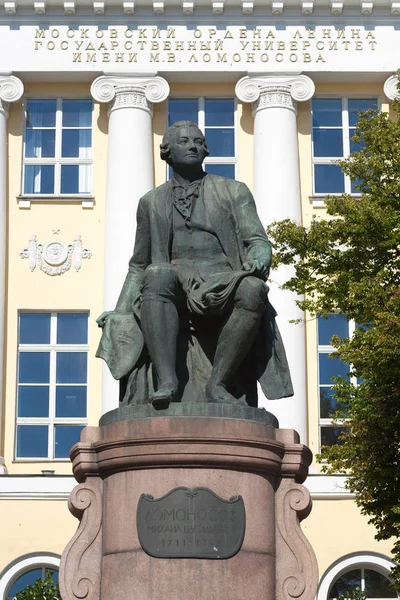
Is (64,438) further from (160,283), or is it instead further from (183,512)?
(183,512)

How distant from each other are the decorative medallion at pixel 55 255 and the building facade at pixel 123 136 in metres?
0.03

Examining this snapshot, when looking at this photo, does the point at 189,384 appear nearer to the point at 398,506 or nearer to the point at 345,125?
the point at 398,506

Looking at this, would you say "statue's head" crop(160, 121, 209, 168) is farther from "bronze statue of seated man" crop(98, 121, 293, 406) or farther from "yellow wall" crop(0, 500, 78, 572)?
"yellow wall" crop(0, 500, 78, 572)

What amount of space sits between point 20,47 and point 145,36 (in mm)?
2538

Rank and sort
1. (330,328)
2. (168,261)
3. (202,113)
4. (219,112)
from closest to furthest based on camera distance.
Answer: (168,261)
(330,328)
(202,113)
(219,112)

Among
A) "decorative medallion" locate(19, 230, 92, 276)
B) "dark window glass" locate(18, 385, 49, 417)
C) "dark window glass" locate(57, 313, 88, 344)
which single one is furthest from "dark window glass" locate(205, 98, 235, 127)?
"dark window glass" locate(18, 385, 49, 417)

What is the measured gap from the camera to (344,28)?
30672 millimetres

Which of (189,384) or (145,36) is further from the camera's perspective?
(145,36)

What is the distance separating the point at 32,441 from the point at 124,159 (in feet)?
18.9

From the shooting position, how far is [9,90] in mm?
30312

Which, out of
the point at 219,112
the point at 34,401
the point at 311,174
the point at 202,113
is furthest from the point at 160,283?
the point at 219,112

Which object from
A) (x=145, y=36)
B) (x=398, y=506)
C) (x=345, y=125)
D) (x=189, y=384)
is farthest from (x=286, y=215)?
(x=189, y=384)

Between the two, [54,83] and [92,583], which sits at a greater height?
[54,83]

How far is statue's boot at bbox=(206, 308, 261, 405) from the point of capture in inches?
396
